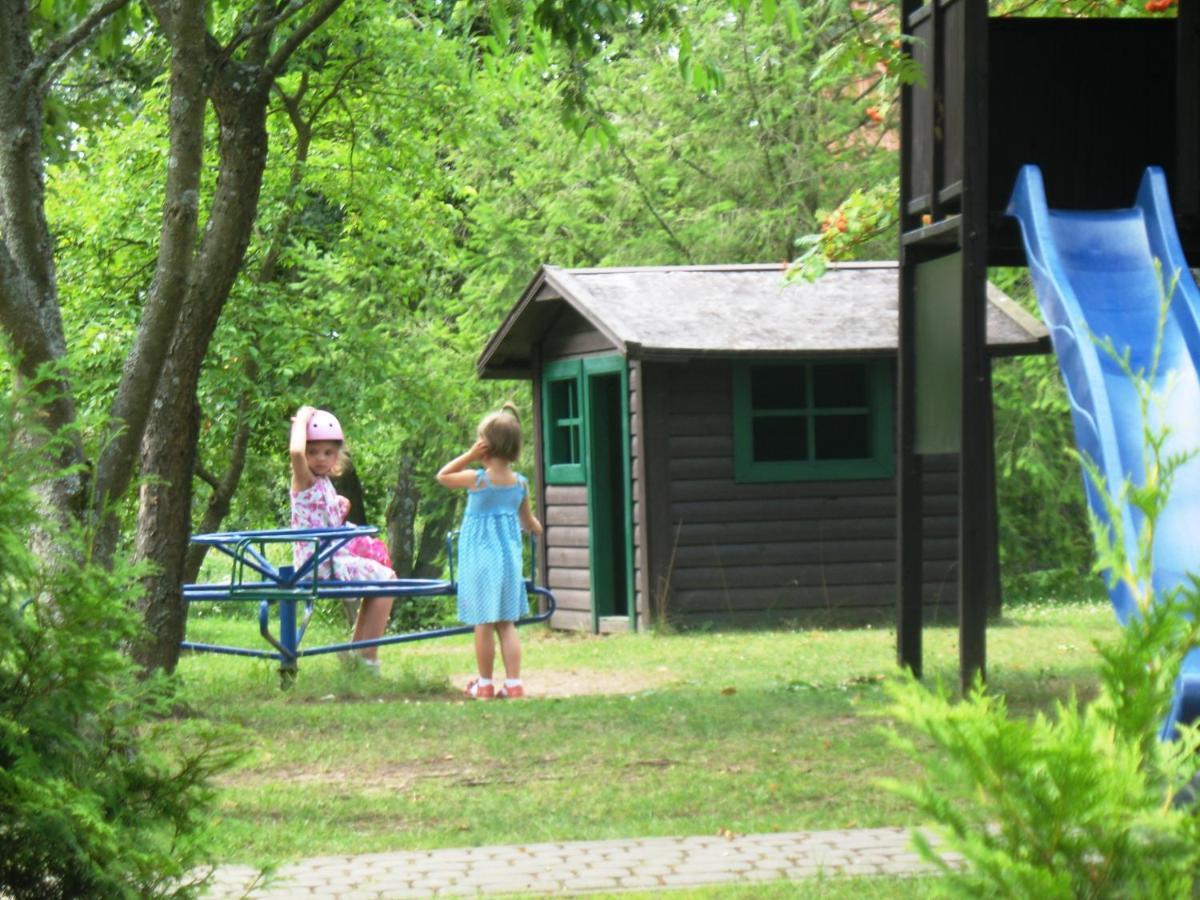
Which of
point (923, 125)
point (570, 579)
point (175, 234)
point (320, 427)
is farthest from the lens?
point (570, 579)

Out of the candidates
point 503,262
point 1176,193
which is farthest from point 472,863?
point 503,262

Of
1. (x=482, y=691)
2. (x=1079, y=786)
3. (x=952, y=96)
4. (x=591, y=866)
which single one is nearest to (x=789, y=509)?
(x=482, y=691)

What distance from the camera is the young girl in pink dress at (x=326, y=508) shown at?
39.7 ft

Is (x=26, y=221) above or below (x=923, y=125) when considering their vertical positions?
below

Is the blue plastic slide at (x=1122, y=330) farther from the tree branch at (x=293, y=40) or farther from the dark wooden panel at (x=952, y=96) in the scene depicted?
the tree branch at (x=293, y=40)

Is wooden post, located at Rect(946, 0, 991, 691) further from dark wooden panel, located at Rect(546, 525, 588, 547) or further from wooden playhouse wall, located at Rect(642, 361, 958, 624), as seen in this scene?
dark wooden panel, located at Rect(546, 525, 588, 547)

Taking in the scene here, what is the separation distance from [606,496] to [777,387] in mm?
1967

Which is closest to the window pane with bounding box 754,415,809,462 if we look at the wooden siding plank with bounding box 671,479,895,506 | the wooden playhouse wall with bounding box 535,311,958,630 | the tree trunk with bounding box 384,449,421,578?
the wooden siding plank with bounding box 671,479,895,506

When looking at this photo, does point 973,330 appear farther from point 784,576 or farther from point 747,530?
point 784,576

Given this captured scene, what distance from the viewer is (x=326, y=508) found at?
1232 centimetres

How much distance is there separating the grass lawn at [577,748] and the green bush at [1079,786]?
13cm

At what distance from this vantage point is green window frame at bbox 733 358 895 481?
16.8 m

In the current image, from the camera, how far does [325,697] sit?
36.6 ft

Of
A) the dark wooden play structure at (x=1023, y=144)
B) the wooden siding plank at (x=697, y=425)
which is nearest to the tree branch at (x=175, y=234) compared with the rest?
the dark wooden play structure at (x=1023, y=144)
